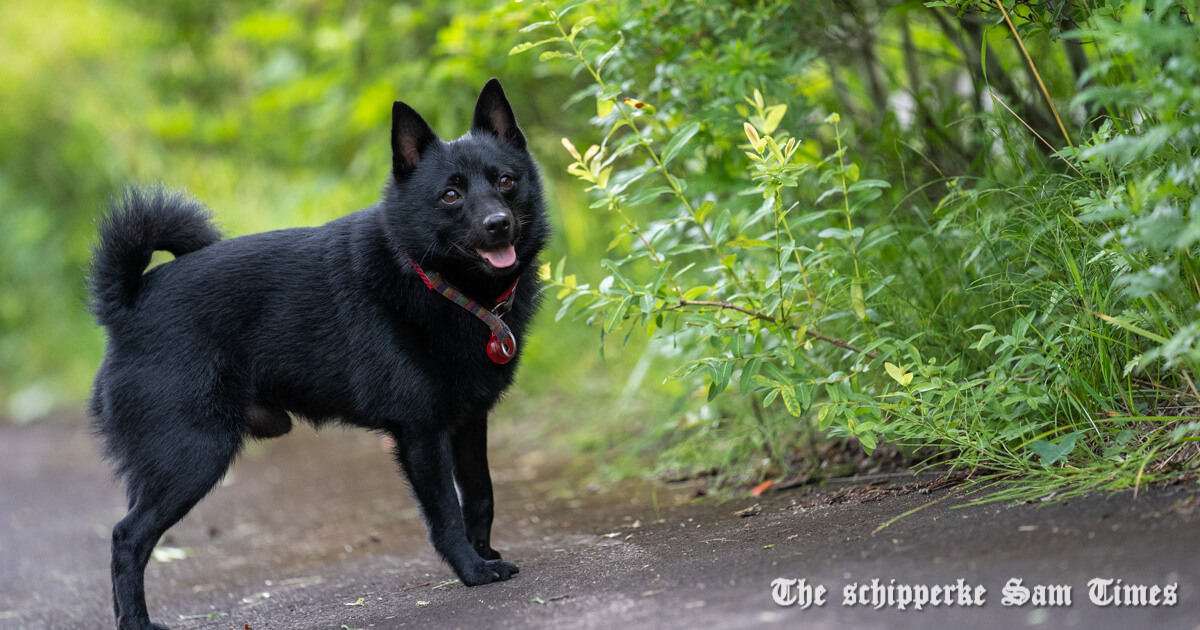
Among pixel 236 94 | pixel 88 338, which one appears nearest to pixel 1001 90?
pixel 236 94

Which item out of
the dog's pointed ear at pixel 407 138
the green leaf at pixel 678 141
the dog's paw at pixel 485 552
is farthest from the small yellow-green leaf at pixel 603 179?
the dog's paw at pixel 485 552

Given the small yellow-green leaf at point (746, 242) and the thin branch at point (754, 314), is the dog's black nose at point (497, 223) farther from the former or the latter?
the small yellow-green leaf at point (746, 242)

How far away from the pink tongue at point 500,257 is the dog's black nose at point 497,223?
8 centimetres

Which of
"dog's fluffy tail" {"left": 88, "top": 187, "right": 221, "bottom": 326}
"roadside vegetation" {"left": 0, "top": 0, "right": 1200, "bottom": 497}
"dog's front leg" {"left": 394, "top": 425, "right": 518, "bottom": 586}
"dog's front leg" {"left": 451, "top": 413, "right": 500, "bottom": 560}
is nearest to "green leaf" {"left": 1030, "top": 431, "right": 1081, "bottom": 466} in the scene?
"roadside vegetation" {"left": 0, "top": 0, "right": 1200, "bottom": 497}

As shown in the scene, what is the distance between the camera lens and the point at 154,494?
276 centimetres

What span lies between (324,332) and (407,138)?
651 mm

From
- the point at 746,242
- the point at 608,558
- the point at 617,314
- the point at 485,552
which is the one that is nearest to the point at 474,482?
the point at 485,552

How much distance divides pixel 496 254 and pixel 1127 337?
1747 mm

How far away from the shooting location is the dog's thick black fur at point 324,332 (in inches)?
110

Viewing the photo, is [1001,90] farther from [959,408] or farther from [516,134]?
[516,134]

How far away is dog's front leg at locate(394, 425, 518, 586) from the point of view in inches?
110

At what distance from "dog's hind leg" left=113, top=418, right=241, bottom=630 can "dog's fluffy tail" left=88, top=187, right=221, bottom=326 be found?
1.52 ft

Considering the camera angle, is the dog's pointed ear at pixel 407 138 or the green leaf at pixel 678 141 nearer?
the green leaf at pixel 678 141

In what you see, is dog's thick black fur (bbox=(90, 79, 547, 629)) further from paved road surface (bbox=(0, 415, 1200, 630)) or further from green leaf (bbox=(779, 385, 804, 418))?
green leaf (bbox=(779, 385, 804, 418))
